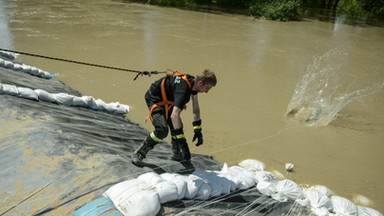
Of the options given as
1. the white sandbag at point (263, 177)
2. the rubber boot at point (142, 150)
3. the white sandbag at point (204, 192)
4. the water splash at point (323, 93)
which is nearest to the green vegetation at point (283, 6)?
the water splash at point (323, 93)

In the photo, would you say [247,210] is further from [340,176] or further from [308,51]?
[308,51]

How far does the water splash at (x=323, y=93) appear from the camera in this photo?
6.71 metres

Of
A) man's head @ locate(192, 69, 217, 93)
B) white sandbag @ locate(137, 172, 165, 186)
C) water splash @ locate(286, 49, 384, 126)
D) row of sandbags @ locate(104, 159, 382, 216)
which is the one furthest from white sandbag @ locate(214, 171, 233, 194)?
water splash @ locate(286, 49, 384, 126)

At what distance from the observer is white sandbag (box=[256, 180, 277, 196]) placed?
141 inches

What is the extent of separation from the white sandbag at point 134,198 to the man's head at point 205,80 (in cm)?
105

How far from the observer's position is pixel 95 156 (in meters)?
3.33

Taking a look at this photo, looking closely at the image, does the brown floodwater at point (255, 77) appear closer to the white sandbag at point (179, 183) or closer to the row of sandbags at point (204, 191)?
the row of sandbags at point (204, 191)

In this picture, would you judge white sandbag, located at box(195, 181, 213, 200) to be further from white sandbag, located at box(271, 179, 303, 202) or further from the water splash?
the water splash

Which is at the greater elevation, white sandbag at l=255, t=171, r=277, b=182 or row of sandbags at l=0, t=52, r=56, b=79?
row of sandbags at l=0, t=52, r=56, b=79

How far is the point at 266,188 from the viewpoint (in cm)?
362

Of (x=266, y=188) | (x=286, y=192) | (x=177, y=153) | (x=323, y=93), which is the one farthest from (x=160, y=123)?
(x=323, y=93)

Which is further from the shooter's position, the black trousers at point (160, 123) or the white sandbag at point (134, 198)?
the black trousers at point (160, 123)

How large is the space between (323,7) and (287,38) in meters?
24.9

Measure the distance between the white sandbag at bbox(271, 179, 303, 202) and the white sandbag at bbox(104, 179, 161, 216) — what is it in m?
1.52
